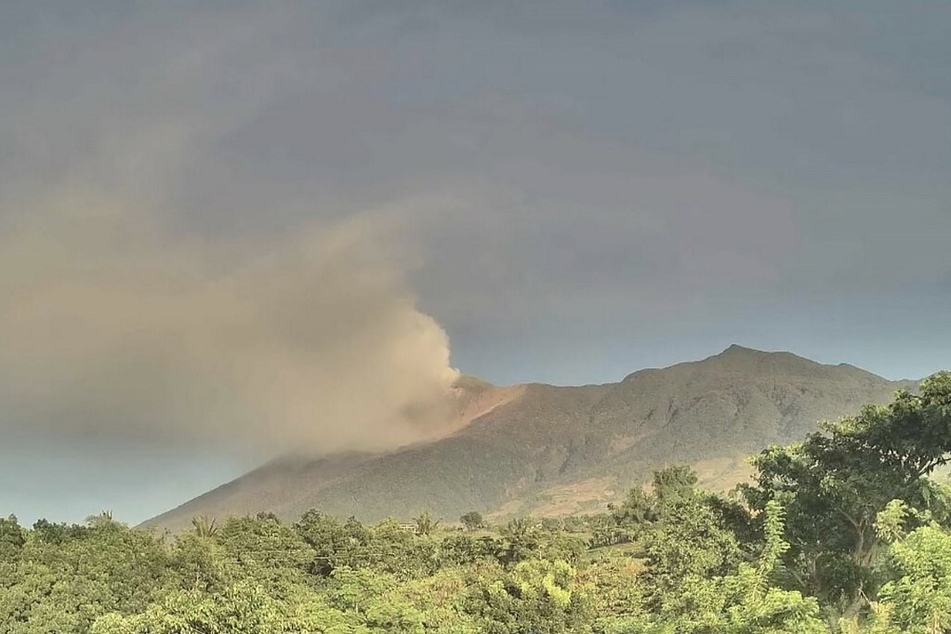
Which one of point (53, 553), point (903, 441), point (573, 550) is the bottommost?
point (573, 550)

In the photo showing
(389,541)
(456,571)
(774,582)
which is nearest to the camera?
(774,582)

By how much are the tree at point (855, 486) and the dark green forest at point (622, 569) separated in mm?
66

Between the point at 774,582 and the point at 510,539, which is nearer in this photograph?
the point at 774,582

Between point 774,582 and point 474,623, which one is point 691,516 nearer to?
point 474,623

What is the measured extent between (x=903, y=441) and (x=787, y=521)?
14.7 feet

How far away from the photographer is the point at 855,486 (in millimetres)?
24641

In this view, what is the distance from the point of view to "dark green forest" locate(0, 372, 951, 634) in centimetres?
1523

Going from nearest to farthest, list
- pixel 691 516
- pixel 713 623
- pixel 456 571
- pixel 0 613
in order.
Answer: pixel 713 623
pixel 0 613
pixel 691 516
pixel 456 571

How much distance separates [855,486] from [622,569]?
151 feet

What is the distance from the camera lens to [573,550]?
76.6 meters

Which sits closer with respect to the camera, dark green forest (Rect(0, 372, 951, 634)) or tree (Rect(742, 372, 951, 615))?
dark green forest (Rect(0, 372, 951, 634))

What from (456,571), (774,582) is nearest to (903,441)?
(774,582)

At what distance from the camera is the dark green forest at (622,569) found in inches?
600

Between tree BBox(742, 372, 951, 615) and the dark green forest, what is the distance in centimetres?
7
